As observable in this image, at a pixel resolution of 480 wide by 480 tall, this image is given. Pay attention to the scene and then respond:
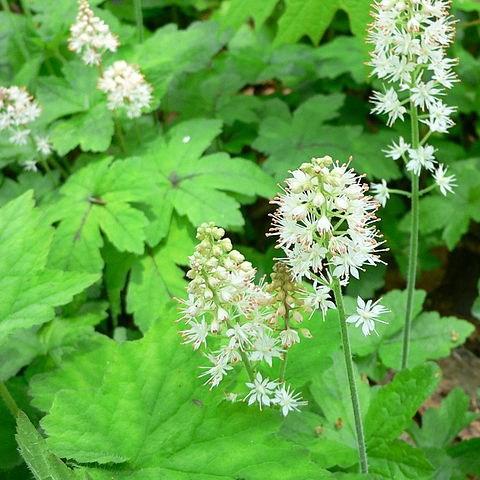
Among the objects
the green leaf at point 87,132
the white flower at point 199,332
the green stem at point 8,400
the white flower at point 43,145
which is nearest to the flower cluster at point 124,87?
the green leaf at point 87,132

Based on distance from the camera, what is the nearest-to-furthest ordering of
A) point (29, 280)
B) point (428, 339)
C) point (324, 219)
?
1. point (324, 219)
2. point (29, 280)
3. point (428, 339)

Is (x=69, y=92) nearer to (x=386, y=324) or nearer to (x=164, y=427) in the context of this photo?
(x=386, y=324)

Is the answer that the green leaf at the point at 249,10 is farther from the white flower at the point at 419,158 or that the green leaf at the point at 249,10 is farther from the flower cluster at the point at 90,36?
the white flower at the point at 419,158

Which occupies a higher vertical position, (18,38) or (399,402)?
(18,38)

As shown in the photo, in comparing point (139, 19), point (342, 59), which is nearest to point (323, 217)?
point (139, 19)

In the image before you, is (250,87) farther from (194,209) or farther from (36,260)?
(36,260)

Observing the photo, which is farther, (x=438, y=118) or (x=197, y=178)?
(x=197, y=178)

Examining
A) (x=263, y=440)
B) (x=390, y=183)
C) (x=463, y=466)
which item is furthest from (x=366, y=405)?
(x=390, y=183)
